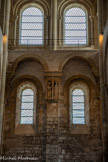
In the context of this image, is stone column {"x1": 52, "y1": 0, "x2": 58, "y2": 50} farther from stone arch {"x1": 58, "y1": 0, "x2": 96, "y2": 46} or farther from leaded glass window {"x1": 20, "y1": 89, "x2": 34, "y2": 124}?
leaded glass window {"x1": 20, "y1": 89, "x2": 34, "y2": 124}

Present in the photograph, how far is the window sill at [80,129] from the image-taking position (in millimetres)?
19844

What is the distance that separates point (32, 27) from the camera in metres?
23.0

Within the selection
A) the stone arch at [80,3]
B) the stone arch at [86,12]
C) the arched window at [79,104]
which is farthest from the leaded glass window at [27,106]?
the stone arch at [80,3]

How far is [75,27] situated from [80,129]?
265 inches

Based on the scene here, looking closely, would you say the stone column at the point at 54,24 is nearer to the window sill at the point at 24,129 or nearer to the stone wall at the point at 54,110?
the stone wall at the point at 54,110

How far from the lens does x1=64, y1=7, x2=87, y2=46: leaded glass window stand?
2252 cm

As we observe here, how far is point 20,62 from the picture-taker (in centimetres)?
2078

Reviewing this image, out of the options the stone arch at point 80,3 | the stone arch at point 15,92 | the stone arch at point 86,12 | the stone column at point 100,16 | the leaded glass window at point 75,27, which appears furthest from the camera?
the stone arch at point 80,3

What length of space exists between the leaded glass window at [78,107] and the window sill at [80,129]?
0.29 meters

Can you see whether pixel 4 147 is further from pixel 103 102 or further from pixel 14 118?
pixel 103 102

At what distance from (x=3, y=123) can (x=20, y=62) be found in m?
3.62

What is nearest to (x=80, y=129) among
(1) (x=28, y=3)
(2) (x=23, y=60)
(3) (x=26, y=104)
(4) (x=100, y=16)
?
(3) (x=26, y=104)

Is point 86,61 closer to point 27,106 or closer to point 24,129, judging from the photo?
point 27,106

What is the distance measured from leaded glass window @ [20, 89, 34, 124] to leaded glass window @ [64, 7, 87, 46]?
13.1 feet
